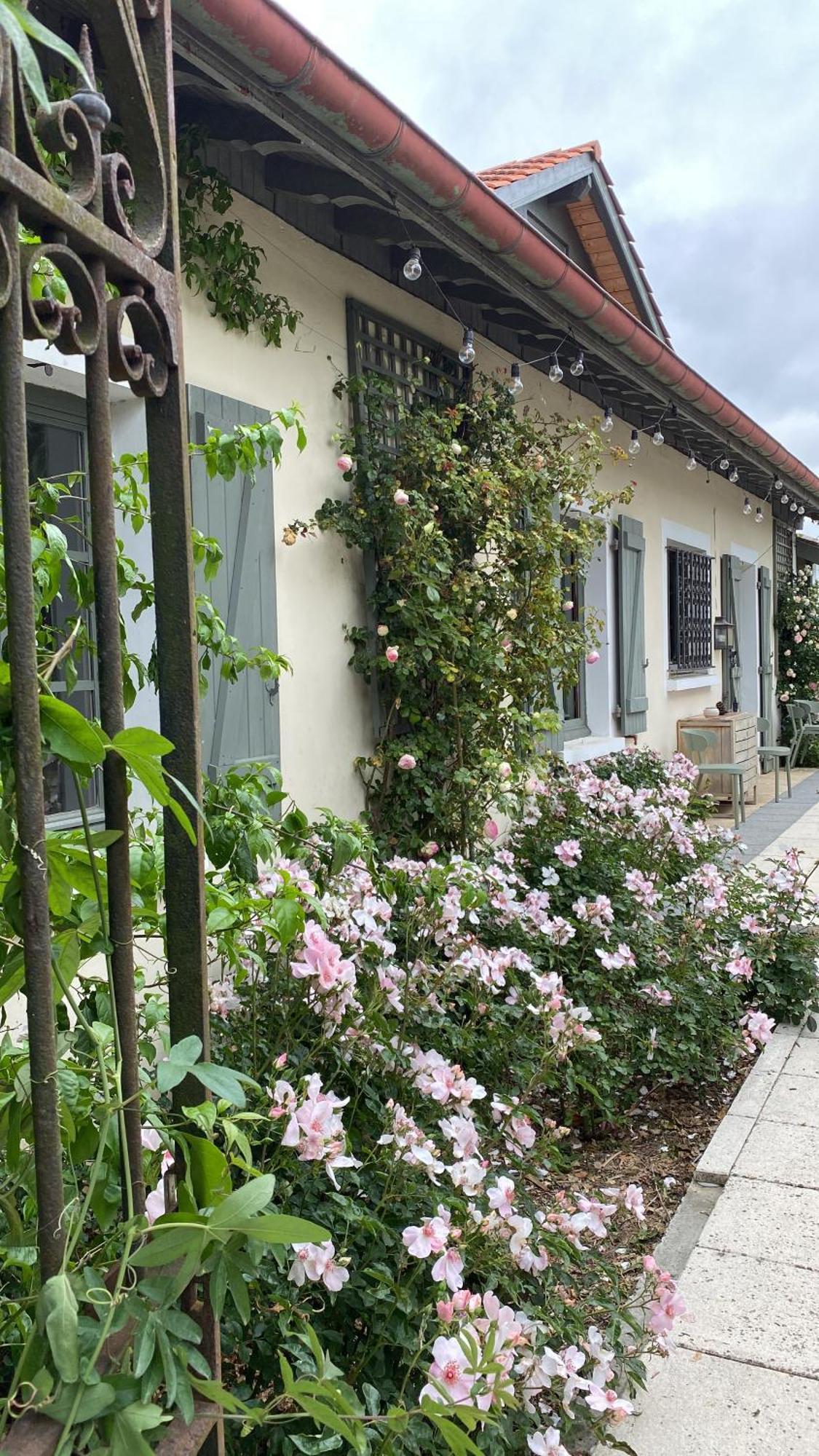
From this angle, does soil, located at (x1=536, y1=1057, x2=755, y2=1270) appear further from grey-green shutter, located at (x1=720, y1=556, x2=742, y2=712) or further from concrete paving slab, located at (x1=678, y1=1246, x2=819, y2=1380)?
grey-green shutter, located at (x1=720, y1=556, x2=742, y2=712)

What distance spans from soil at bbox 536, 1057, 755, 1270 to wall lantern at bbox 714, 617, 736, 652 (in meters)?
7.41

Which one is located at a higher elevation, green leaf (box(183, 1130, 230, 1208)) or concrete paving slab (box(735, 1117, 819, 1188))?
green leaf (box(183, 1130, 230, 1208))

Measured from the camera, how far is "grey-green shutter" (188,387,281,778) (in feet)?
11.6

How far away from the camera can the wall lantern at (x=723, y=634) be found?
10688mm

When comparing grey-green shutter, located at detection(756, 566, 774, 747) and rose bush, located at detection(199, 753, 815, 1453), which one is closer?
rose bush, located at detection(199, 753, 815, 1453)

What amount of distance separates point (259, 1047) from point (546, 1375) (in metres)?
0.69

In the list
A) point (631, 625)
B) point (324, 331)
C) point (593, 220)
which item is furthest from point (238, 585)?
point (593, 220)

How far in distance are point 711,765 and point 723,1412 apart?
7386 millimetres

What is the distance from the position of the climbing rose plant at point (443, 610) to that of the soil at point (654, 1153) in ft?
4.76

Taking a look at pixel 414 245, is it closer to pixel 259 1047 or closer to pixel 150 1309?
pixel 259 1047

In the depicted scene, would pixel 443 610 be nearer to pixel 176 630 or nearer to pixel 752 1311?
pixel 752 1311

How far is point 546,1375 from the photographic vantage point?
165 centimetres

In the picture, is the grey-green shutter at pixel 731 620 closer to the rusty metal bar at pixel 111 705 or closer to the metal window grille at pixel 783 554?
the metal window grille at pixel 783 554

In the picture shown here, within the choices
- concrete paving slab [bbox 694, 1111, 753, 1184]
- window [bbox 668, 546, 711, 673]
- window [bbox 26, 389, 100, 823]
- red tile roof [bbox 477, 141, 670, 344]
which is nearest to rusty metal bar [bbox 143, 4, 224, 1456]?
window [bbox 26, 389, 100, 823]
